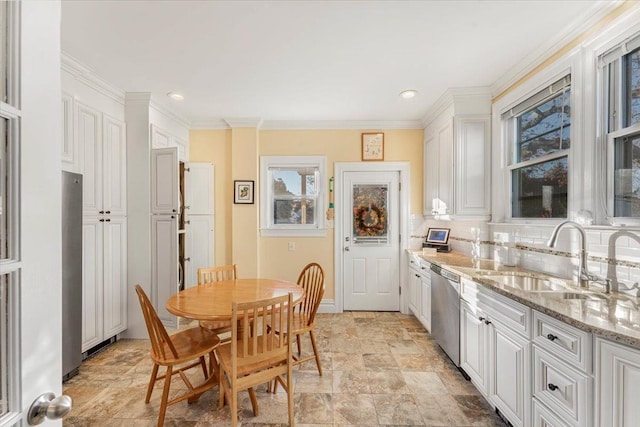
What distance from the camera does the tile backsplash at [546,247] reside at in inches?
66.9

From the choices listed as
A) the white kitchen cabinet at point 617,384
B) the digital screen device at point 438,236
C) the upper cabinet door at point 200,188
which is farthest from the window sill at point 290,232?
the white kitchen cabinet at point 617,384

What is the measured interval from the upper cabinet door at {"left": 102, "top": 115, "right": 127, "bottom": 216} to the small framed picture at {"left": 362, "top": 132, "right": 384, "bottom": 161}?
287cm

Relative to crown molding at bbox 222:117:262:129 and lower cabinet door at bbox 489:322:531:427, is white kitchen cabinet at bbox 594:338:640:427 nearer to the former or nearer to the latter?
lower cabinet door at bbox 489:322:531:427

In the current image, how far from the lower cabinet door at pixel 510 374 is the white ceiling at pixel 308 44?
81.4 inches

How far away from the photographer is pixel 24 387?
22.6 inches

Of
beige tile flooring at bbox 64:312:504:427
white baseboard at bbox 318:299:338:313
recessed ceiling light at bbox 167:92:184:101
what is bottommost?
beige tile flooring at bbox 64:312:504:427

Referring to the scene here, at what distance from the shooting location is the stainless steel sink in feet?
6.14

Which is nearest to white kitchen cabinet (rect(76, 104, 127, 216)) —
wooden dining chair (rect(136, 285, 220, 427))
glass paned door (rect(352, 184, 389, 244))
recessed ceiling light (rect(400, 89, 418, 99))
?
wooden dining chair (rect(136, 285, 220, 427))

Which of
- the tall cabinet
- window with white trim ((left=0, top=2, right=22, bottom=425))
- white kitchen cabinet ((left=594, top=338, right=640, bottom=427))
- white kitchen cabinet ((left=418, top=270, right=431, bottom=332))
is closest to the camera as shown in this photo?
window with white trim ((left=0, top=2, right=22, bottom=425))

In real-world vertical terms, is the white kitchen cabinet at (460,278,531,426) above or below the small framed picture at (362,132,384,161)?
below

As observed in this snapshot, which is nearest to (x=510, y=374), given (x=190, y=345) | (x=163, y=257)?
(x=190, y=345)

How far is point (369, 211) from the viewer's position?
3.99 m

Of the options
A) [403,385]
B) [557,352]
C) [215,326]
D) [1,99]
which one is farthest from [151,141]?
[557,352]

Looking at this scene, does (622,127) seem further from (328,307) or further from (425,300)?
(328,307)
